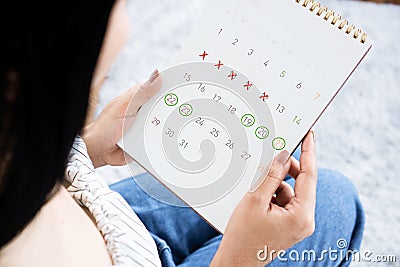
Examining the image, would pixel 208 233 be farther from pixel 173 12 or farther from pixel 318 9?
pixel 173 12

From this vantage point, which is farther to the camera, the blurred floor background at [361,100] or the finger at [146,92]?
the blurred floor background at [361,100]

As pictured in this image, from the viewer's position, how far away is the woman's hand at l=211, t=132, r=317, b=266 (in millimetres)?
549

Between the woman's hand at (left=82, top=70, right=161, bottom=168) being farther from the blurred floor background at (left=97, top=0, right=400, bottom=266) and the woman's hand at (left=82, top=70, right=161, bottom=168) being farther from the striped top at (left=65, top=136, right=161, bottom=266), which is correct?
the blurred floor background at (left=97, top=0, right=400, bottom=266)

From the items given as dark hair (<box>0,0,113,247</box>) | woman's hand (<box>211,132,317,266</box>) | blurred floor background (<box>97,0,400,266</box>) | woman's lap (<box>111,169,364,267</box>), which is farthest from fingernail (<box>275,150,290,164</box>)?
blurred floor background (<box>97,0,400,266</box>)

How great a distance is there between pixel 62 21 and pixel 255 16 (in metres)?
0.33

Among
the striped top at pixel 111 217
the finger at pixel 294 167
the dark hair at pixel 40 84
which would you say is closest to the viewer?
the dark hair at pixel 40 84

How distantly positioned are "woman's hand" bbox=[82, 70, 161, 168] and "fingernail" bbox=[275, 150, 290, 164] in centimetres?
15

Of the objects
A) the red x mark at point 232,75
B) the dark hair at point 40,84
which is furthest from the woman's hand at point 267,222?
the dark hair at point 40,84

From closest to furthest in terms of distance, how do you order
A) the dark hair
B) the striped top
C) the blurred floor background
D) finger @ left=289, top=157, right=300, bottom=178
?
the dark hair → the striped top → finger @ left=289, top=157, right=300, bottom=178 → the blurred floor background

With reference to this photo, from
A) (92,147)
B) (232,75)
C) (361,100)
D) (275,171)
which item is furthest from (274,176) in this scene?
(361,100)

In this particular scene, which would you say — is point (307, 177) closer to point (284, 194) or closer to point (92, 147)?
point (284, 194)

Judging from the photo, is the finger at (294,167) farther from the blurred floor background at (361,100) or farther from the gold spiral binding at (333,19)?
the blurred floor background at (361,100)

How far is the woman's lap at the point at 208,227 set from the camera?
2.14 feet

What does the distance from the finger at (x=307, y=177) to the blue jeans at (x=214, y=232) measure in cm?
10
